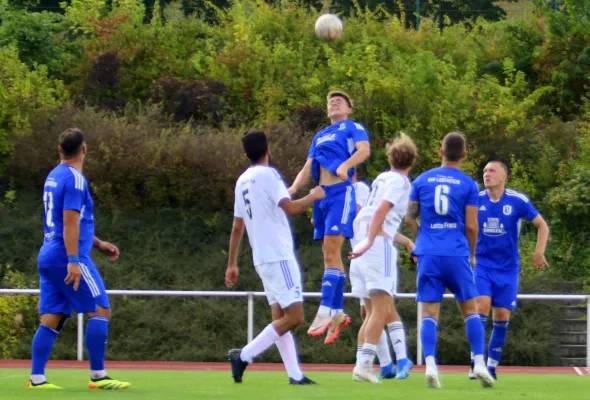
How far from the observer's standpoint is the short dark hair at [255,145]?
944 centimetres

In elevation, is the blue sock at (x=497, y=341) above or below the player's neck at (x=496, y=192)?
below

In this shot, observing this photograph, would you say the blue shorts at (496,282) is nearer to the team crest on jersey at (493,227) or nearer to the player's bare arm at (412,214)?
the team crest on jersey at (493,227)

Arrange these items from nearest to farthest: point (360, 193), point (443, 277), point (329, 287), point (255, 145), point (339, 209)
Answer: point (255, 145), point (443, 277), point (329, 287), point (339, 209), point (360, 193)

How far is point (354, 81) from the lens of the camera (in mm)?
24938

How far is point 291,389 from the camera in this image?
932cm

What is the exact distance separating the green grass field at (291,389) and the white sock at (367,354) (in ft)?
0.64

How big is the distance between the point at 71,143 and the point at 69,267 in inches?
42.5

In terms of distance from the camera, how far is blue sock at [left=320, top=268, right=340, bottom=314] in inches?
427

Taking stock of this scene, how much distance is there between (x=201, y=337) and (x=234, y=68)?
1024 centimetres

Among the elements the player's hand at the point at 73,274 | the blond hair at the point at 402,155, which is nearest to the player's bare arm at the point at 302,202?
the blond hair at the point at 402,155

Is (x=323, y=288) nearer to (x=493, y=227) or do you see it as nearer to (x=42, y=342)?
(x=493, y=227)

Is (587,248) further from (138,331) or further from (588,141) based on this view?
(138,331)

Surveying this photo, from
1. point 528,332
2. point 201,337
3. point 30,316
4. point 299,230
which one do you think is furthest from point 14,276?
point 528,332

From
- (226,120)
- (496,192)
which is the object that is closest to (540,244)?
(496,192)
